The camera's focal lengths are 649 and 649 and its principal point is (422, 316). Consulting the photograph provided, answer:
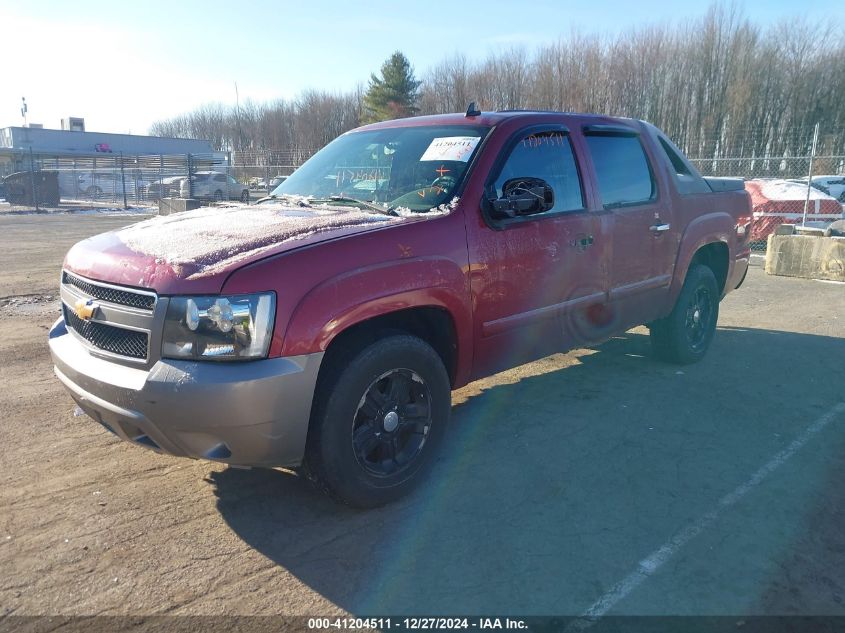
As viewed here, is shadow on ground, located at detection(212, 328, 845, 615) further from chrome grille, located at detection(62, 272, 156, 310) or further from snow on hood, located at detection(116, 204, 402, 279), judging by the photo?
snow on hood, located at detection(116, 204, 402, 279)

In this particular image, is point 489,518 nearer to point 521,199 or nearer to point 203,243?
point 521,199

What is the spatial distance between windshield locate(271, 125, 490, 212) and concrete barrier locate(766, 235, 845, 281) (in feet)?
28.3

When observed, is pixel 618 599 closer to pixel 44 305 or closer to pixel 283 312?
pixel 283 312

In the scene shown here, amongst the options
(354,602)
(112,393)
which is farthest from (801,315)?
(112,393)

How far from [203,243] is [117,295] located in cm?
45

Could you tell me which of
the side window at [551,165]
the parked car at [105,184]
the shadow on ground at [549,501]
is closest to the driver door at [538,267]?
the side window at [551,165]

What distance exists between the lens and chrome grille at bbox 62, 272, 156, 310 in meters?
2.85

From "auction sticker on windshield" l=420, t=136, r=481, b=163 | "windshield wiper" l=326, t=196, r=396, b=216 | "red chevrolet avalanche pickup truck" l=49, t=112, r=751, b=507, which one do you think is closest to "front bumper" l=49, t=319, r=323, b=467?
"red chevrolet avalanche pickup truck" l=49, t=112, r=751, b=507

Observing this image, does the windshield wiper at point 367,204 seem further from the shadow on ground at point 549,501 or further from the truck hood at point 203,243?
the shadow on ground at point 549,501

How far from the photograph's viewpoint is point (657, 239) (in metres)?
5.01

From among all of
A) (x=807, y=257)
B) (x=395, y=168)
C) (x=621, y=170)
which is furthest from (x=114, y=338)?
(x=807, y=257)

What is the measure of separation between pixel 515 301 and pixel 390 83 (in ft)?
169

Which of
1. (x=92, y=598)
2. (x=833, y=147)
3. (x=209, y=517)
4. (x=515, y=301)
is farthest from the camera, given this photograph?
(x=833, y=147)

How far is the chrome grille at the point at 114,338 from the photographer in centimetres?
288
